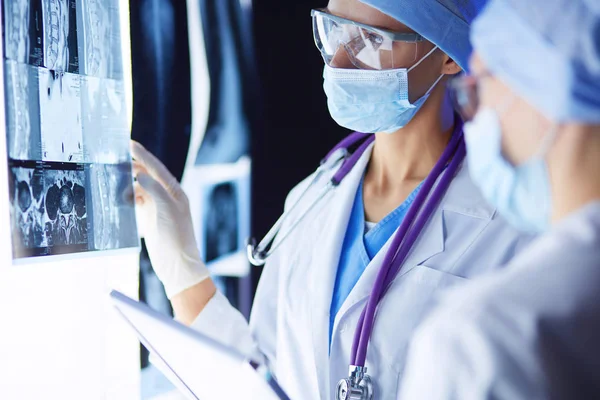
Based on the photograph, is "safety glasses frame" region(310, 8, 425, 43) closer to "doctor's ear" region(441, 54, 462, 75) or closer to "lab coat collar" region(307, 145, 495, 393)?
"doctor's ear" region(441, 54, 462, 75)

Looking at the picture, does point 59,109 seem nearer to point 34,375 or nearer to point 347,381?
point 34,375

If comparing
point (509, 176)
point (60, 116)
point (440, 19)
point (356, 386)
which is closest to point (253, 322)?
point (356, 386)

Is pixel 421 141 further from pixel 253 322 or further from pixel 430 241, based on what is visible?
pixel 253 322

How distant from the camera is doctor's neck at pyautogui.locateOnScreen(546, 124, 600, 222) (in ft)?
2.22

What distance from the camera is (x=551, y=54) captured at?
664mm

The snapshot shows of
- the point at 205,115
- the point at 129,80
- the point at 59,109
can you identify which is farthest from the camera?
the point at 205,115

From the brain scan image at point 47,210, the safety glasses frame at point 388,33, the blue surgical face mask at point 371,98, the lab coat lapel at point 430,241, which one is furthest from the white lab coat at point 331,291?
the brain scan image at point 47,210

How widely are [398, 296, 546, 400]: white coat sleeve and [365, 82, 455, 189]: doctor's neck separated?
29.7 inches

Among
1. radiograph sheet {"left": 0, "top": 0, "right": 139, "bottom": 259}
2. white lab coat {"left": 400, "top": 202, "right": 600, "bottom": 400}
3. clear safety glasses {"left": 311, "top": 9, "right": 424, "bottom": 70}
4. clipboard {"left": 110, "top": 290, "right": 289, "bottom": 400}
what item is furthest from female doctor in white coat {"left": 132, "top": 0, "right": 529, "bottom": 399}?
white lab coat {"left": 400, "top": 202, "right": 600, "bottom": 400}

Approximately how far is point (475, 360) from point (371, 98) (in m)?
0.76

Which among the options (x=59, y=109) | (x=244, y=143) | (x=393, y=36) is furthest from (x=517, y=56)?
(x=244, y=143)

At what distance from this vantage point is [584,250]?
639mm

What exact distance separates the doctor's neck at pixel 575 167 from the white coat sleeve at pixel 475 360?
15 cm

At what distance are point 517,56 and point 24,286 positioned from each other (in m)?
0.87
